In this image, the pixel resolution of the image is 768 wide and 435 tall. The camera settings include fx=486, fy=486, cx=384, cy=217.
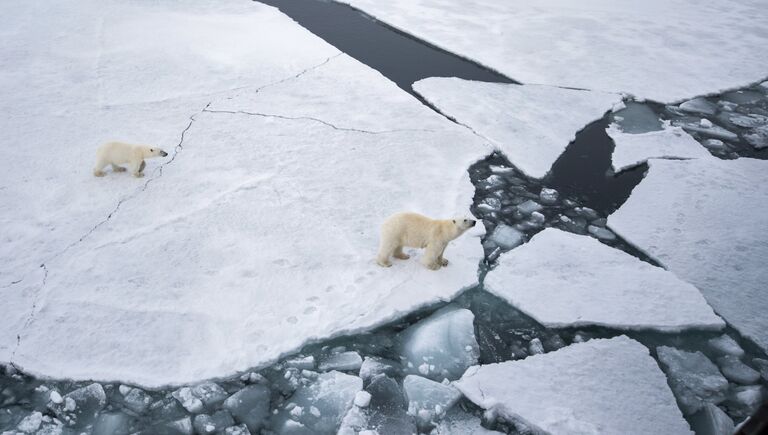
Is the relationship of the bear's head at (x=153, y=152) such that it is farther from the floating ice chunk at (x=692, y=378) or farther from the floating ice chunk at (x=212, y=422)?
the floating ice chunk at (x=692, y=378)

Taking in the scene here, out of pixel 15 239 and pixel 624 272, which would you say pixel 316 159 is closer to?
pixel 15 239

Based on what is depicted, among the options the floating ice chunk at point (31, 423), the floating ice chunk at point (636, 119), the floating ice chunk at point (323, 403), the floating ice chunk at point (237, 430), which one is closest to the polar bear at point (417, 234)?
the floating ice chunk at point (323, 403)

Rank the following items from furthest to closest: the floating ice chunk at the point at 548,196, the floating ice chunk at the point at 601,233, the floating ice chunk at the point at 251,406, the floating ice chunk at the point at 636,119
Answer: the floating ice chunk at the point at 636,119
the floating ice chunk at the point at 548,196
the floating ice chunk at the point at 601,233
the floating ice chunk at the point at 251,406

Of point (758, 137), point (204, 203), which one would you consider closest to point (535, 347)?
point (204, 203)

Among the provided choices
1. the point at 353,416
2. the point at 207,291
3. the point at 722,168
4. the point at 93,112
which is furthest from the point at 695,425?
the point at 93,112

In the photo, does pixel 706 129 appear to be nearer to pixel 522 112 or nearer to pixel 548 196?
pixel 522 112

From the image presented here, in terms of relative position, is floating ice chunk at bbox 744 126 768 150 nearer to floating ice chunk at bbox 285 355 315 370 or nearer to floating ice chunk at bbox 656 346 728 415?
floating ice chunk at bbox 656 346 728 415
